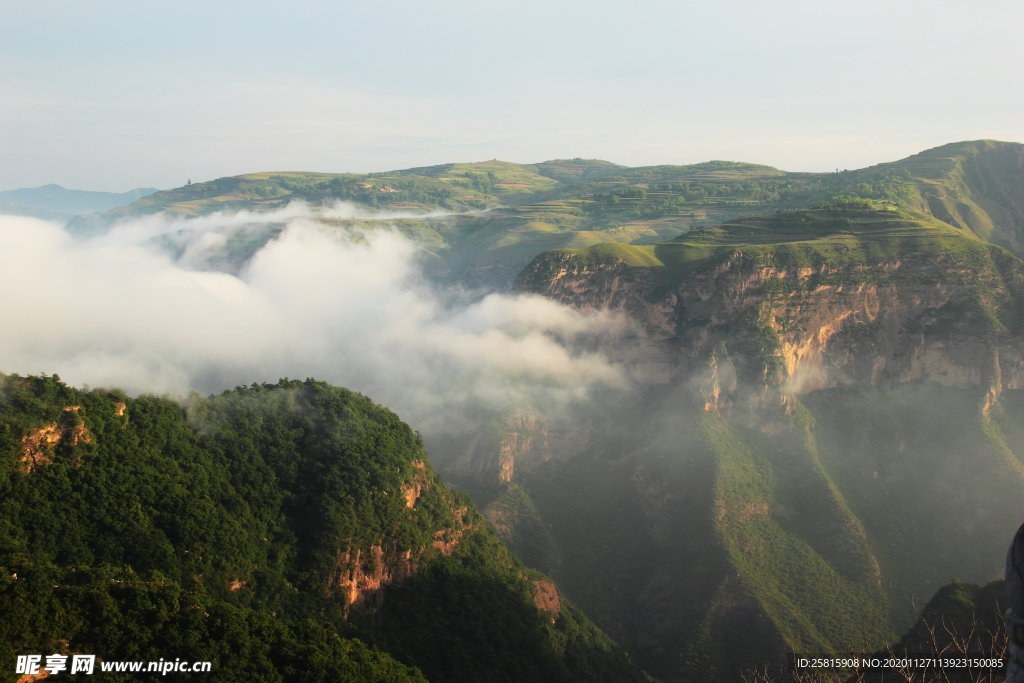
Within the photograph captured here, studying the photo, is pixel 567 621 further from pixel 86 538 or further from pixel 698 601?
pixel 86 538

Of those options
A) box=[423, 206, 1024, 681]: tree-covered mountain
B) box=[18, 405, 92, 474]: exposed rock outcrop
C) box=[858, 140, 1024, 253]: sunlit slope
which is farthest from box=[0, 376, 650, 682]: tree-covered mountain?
box=[858, 140, 1024, 253]: sunlit slope

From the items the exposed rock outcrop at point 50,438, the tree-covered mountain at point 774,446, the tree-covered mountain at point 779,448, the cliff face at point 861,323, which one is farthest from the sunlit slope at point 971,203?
the exposed rock outcrop at point 50,438

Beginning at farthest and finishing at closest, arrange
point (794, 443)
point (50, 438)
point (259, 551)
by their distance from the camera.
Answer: point (794, 443)
point (259, 551)
point (50, 438)

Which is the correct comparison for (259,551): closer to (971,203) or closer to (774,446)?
(774,446)

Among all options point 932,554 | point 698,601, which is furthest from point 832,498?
point 698,601

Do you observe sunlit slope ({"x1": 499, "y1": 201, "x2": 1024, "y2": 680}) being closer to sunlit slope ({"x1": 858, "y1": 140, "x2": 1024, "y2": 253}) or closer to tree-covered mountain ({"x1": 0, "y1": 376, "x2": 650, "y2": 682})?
tree-covered mountain ({"x1": 0, "y1": 376, "x2": 650, "y2": 682})

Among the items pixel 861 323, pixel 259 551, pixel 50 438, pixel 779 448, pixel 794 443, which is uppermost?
pixel 861 323

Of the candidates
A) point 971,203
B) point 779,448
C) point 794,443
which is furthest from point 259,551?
point 971,203

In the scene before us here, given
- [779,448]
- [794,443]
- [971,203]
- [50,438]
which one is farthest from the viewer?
[971,203]

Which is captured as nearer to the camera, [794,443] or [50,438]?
[50,438]
